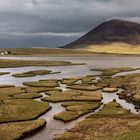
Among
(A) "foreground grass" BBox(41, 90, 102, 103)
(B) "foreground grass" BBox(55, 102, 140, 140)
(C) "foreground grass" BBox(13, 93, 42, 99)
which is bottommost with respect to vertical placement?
(A) "foreground grass" BBox(41, 90, 102, 103)

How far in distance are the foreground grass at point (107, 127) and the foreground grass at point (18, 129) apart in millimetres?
6167

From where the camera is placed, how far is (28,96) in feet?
307

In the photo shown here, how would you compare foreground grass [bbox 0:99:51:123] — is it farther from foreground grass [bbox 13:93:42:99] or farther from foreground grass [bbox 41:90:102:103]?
foreground grass [bbox 41:90:102:103]

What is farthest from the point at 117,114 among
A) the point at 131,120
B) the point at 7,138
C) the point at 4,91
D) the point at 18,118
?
the point at 4,91

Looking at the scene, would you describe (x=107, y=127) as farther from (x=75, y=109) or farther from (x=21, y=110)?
(x=21, y=110)

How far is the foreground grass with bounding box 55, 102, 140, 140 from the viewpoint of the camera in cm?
5056

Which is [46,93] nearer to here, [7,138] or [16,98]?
[16,98]

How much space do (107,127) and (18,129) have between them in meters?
15.2

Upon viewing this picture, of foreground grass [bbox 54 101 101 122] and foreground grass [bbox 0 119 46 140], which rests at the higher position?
foreground grass [bbox 0 119 46 140]

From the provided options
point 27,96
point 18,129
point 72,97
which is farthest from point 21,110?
point 72,97

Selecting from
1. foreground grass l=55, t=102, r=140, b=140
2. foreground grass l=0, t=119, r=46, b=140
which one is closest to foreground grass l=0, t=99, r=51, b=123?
foreground grass l=0, t=119, r=46, b=140

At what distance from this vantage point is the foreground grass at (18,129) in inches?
2090

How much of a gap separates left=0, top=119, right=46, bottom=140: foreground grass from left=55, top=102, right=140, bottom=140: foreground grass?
243 inches

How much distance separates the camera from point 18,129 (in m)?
56.6
